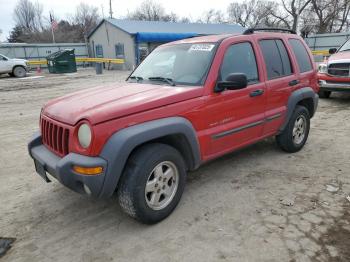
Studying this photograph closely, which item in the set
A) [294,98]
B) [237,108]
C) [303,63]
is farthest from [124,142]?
[303,63]

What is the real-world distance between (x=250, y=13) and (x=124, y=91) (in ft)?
218

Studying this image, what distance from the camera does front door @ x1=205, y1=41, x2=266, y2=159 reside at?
12.3 ft

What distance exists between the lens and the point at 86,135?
2.92 meters

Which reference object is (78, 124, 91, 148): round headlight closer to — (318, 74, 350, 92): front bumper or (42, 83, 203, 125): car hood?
(42, 83, 203, 125): car hood

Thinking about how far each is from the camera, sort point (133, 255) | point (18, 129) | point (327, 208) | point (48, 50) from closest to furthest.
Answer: point (133, 255)
point (327, 208)
point (18, 129)
point (48, 50)

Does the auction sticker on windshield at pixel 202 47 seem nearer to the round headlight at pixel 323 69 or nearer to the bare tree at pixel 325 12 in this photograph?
the round headlight at pixel 323 69

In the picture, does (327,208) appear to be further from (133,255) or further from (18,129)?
(18,129)

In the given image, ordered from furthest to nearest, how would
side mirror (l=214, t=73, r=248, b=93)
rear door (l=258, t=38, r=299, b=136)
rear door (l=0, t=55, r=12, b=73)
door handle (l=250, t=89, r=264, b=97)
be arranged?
rear door (l=0, t=55, r=12, b=73)
rear door (l=258, t=38, r=299, b=136)
door handle (l=250, t=89, r=264, b=97)
side mirror (l=214, t=73, r=248, b=93)

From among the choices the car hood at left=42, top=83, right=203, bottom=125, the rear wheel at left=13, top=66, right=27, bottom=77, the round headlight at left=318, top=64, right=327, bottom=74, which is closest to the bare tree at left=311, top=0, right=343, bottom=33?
the rear wheel at left=13, top=66, right=27, bottom=77

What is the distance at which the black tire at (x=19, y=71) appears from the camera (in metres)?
21.0

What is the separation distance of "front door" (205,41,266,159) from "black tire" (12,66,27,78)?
802 inches

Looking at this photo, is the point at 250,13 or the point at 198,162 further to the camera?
the point at 250,13

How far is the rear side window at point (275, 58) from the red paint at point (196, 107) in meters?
0.09

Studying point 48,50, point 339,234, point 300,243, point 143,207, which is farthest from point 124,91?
point 48,50
